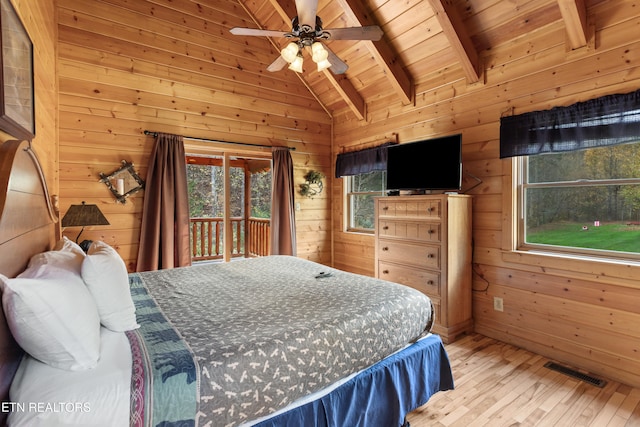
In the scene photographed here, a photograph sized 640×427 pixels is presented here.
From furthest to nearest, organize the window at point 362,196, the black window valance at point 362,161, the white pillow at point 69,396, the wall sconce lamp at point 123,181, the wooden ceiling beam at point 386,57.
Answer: the window at point 362,196 < the black window valance at point 362,161 < the wall sconce lamp at point 123,181 < the wooden ceiling beam at point 386,57 < the white pillow at point 69,396

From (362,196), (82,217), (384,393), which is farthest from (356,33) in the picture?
(82,217)

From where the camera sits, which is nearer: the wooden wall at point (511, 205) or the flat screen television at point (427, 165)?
the wooden wall at point (511, 205)

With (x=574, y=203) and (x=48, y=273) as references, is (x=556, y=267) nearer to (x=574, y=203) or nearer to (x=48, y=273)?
(x=574, y=203)

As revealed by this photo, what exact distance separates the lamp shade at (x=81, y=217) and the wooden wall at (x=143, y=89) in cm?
63

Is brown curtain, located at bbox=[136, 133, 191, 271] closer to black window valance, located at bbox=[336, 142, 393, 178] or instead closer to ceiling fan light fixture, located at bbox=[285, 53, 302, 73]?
ceiling fan light fixture, located at bbox=[285, 53, 302, 73]

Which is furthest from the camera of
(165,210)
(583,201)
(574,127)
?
(165,210)

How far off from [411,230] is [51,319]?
111 inches

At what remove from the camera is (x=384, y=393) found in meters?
1.69

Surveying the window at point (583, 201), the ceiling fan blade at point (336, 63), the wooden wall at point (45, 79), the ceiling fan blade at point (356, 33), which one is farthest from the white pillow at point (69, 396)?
the window at point (583, 201)

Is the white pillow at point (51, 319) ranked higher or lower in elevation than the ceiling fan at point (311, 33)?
lower

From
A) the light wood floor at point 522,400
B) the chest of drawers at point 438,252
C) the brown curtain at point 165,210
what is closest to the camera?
the light wood floor at point 522,400

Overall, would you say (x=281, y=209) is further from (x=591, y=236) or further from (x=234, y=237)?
(x=591, y=236)

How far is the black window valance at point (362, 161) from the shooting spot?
4.13 meters

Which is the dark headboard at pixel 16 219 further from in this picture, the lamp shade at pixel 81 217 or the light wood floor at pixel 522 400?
the light wood floor at pixel 522 400
